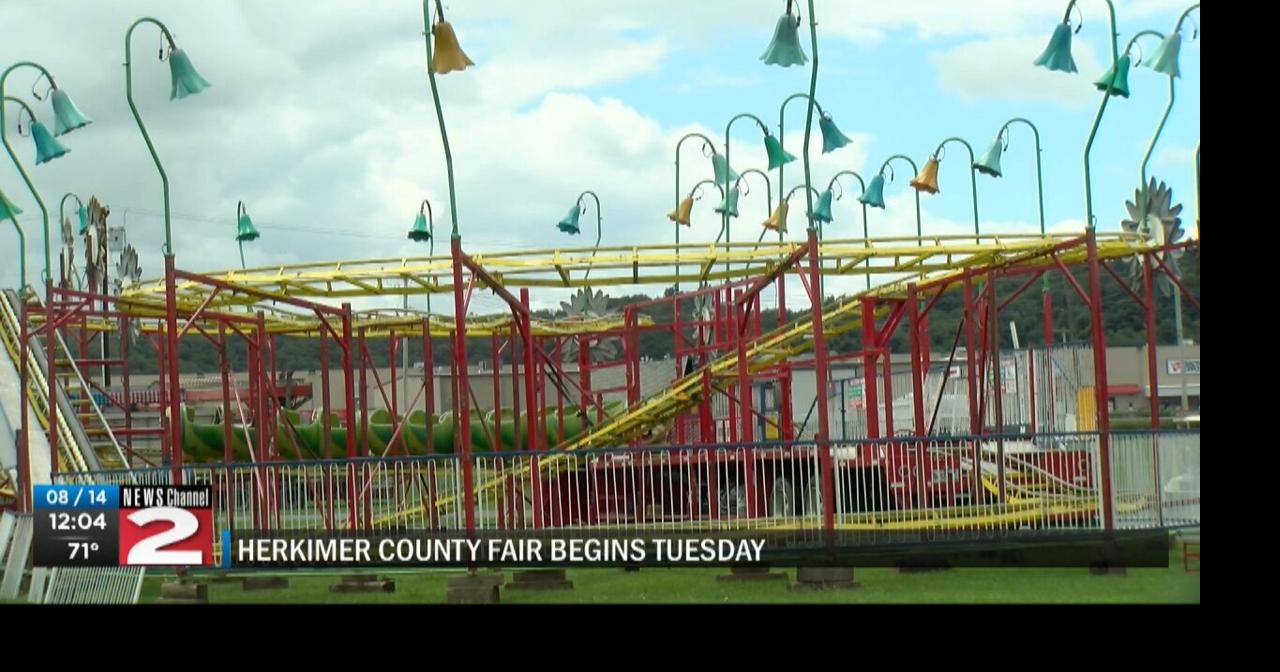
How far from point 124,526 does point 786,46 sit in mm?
7038

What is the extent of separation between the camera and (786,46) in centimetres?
1512

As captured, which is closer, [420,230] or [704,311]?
[420,230]

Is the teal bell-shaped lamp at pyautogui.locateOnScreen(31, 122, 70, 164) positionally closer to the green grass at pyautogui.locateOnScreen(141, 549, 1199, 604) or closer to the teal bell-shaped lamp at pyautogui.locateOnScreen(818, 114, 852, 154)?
the green grass at pyautogui.locateOnScreen(141, 549, 1199, 604)

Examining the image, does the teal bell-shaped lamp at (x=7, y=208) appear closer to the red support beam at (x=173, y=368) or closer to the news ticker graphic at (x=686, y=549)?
the red support beam at (x=173, y=368)

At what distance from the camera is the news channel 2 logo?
41.6ft

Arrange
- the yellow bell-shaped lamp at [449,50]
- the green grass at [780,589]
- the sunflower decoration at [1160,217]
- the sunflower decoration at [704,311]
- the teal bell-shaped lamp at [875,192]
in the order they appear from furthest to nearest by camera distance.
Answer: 1. the sunflower decoration at [704,311]
2. the teal bell-shaped lamp at [875,192]
3. the sunflower decoration at [1160,217]
4. the yellow bell-shaped lamp at [449,50]
5. the green grass at [780,589]

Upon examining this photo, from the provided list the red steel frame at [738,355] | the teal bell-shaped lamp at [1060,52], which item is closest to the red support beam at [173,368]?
the red steel frame at [738,355]

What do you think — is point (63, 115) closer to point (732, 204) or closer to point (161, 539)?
point (161, 539)

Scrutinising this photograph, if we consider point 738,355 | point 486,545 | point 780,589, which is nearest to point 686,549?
point 780,589

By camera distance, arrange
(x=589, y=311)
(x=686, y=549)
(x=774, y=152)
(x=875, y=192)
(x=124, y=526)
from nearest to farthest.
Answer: (x=124, y=526)
(x=686, y=549)
(x=774, y=152)
(x=875, y=192)
(x=589, y=311)

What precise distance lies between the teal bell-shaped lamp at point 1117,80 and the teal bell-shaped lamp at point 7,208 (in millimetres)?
11347

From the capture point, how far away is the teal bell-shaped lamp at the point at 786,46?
1508 cm

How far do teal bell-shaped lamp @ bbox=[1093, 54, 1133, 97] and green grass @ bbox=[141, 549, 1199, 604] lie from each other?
4322mm
